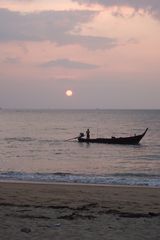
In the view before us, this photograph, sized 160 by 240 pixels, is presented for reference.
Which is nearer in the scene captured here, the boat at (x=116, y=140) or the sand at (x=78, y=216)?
the sand at (x=78, y=216)

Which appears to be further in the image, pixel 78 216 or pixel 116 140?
pixel 116 140

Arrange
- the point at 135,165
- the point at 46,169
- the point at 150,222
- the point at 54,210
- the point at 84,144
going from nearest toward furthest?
1. the point at 150,222
2. the point at 54,210
3. the point at 46,169
4. the point at 135,165
5. the point at 84,144

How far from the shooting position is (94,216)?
9727 mm

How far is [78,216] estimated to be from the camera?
9680mm

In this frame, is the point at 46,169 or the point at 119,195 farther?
the point at 46,169

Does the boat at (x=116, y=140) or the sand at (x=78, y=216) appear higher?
the boat at (x=116, y=140)

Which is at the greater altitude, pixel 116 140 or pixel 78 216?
pixel 116 140

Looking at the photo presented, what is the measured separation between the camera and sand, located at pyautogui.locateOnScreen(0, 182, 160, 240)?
26.7 feet

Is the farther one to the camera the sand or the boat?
the boat

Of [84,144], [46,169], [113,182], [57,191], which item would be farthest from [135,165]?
[84,144]

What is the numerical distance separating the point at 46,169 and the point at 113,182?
868 cm

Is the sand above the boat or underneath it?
underneath

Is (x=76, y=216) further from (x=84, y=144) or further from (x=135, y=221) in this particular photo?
(x=84, y=144)

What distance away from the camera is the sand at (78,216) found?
812cm
